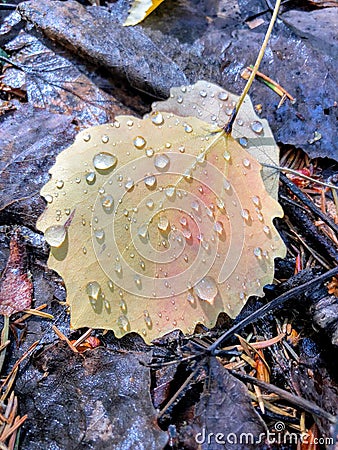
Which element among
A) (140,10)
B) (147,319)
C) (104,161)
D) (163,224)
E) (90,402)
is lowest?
(90,402)

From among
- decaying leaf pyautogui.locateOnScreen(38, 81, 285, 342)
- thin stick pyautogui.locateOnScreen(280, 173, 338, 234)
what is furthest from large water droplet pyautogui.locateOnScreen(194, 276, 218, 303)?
thin stick pyautogui.locateOnScreen(280, 173, 338, 234)

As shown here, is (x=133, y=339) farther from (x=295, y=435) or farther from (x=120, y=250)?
(x=295, y=435)

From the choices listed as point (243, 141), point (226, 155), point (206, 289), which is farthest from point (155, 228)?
point (243, 141)

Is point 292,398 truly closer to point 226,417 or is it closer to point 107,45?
point 226,417

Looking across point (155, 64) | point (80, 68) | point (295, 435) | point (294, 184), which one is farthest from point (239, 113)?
point (295, 435)

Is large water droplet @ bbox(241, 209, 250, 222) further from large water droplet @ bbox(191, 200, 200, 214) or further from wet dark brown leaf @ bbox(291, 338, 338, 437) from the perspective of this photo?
wet dark brown leaf @ bbox(291, 338, 338, 437)
